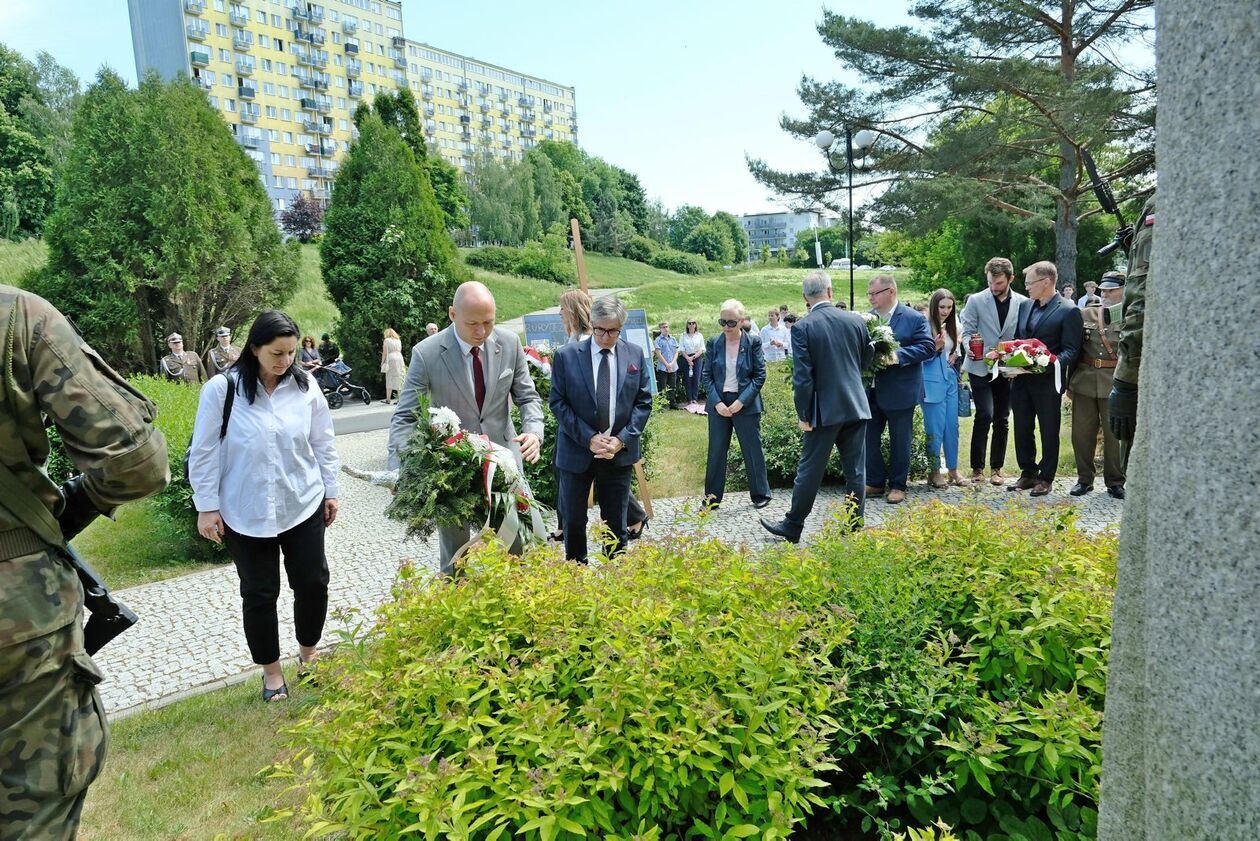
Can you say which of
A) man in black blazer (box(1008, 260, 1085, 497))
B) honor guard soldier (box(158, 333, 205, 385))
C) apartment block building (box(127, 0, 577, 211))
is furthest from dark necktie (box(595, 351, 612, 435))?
apartment block building (box(127, 0, 577, 211))

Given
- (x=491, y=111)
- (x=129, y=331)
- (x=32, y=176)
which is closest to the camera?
(x=129, y=331)

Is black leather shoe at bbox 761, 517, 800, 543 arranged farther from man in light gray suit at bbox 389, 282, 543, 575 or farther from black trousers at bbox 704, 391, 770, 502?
man in light gray suit at bbox 389, 282, 543, 575

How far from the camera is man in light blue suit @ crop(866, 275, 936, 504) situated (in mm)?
7832

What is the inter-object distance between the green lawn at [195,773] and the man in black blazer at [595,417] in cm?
208

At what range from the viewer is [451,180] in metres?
67.8

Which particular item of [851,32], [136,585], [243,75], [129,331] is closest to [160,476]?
[136,585]

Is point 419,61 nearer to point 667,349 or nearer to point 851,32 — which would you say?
point 851,32

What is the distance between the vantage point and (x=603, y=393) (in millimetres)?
5570

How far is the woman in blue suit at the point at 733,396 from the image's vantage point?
7852mm

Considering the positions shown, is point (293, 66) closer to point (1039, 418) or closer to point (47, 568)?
point (1039, 418)

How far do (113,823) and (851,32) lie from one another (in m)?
24.8

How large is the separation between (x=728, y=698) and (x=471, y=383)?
9.73 feet

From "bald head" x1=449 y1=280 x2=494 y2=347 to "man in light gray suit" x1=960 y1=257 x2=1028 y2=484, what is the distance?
561 cm

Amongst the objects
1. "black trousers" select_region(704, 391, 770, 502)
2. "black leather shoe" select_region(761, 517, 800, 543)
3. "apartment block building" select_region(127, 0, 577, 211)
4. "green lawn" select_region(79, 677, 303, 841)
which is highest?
"apartment block building" select_region(127, 0, 577, 211)
